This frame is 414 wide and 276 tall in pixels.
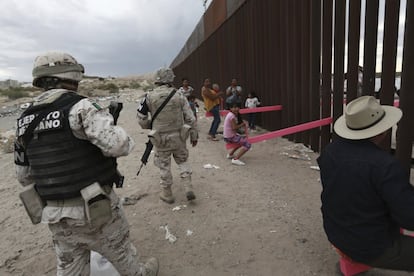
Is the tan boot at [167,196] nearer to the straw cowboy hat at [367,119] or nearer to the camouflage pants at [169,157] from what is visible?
the camouflage pants at [169,157]

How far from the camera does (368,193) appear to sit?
6.01 feet

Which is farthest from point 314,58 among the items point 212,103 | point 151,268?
point 151,268

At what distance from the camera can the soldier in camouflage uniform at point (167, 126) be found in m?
3.58

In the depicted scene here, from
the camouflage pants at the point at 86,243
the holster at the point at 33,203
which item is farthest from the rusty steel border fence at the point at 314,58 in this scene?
the holster at the point at 33,203

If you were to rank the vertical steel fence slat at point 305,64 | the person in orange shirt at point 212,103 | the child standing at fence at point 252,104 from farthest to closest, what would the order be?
the child standing at fence at point 252,104
the person in orange shirt at point 212,103
the vertical steel fence slat at point 305,64

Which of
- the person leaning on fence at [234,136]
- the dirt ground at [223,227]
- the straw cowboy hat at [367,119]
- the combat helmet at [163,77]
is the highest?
the combat helmet at [163,77]

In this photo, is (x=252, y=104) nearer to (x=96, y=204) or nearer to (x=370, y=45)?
(x=370, y=45)

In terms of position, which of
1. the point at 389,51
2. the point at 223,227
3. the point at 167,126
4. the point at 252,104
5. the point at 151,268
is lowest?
the point at 223,227

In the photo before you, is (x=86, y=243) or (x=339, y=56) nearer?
(x=86, y=243)

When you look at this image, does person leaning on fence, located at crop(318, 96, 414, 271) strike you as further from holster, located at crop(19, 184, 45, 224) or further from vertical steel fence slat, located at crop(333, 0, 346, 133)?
vertical steel fence slat, located at crop(333, 0, 346, 133)

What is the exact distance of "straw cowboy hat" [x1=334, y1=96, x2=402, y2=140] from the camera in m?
1.90

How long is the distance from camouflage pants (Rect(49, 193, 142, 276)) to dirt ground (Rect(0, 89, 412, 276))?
26.5 inches

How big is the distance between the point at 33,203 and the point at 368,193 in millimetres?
2037

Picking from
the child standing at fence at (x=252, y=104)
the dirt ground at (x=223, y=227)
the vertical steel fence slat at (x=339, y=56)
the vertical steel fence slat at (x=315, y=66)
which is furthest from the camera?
the child standing at fence at (x=252, y=104)
